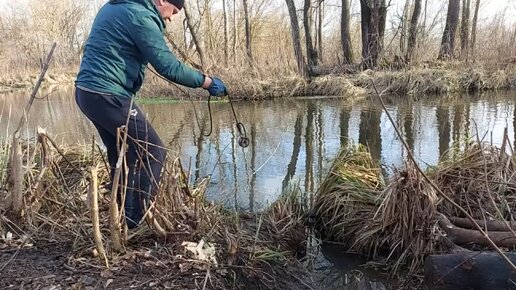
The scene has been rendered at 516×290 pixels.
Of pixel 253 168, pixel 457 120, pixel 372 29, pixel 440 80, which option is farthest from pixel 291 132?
pixel 372 29

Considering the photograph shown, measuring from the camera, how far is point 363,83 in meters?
13.5

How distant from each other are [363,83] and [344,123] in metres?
5.11

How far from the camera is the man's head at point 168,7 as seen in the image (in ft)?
8.77

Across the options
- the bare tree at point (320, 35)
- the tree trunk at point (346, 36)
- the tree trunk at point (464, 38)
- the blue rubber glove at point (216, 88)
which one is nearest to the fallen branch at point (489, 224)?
the blue rubber glove at point (216, 88)

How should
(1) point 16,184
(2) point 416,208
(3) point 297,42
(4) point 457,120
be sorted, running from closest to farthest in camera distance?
(1) point 16,184 → (2) point 416,208 → (4) point 457,120 → (3) point 297,42

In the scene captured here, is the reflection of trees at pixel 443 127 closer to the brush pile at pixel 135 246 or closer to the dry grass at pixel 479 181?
the dry grass at pixel 479 181

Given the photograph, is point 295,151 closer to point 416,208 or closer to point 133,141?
point 416,208

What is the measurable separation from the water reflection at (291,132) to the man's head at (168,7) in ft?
3.43

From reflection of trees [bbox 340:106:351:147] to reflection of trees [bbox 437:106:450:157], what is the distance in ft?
4.45

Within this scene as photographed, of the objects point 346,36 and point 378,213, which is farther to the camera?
point 346,36

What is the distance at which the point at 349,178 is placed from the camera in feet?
12.9

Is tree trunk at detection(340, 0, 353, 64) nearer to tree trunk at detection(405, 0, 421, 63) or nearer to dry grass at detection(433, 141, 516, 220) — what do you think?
tree trunk at detection(405, 0, 421, 63)

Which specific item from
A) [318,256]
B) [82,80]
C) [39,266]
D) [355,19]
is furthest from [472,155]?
[355,19]

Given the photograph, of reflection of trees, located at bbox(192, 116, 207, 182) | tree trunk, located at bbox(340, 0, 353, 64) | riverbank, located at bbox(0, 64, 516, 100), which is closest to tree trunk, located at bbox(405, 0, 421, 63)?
riverbank, located at bbox(0, 64, 516, 100)
